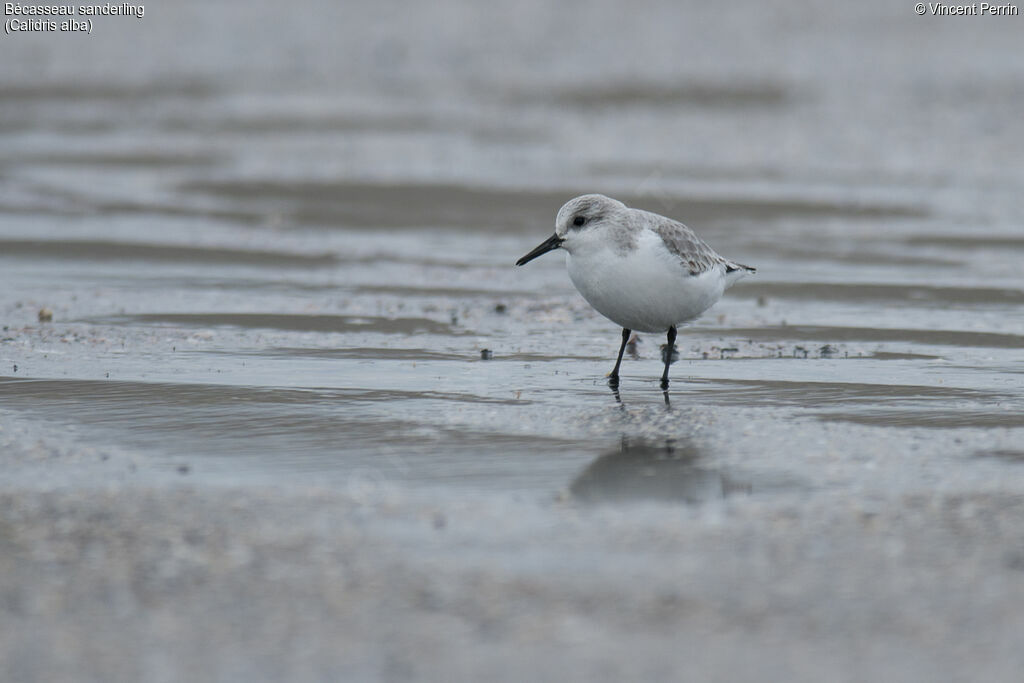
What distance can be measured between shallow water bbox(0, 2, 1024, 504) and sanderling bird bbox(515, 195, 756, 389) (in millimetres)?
416

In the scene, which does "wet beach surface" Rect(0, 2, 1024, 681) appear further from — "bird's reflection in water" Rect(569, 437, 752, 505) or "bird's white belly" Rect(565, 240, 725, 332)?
"bird's white belly" Rect(565, 240, 725, 332)

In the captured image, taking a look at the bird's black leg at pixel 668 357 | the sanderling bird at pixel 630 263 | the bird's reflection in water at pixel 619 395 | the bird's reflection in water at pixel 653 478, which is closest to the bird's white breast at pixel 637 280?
the sanderling bird at pixel 630 263

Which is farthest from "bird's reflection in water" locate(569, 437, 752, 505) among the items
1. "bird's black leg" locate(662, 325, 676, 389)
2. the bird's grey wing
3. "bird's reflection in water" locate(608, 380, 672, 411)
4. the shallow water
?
the bird's grey wing

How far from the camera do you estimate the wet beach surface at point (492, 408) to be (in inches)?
170

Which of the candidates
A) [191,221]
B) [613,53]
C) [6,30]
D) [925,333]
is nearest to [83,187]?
[191,221]

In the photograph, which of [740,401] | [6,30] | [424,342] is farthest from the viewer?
[6,30]

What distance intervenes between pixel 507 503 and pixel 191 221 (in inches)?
325

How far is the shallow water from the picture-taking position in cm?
639

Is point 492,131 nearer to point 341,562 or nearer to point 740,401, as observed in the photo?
point 740,401

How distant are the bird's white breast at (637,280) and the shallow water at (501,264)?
1.34ft

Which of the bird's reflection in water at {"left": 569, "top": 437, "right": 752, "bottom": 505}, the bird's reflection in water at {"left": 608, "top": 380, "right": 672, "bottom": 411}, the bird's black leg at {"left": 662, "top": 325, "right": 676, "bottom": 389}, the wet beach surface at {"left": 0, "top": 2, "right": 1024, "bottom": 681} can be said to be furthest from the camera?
the bird's black leg at {"left": 662, "top": 325, "right": 676, "bottom": 389}

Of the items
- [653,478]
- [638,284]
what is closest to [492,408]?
[638,284]

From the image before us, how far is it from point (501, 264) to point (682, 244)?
157 inches

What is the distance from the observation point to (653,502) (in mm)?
5484
